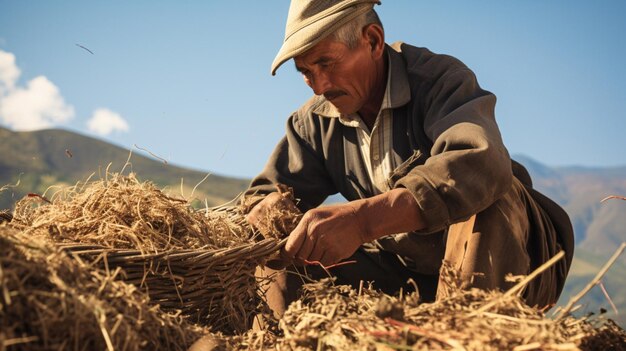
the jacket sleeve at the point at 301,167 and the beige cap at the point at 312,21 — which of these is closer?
the beige cap at the point at 312,21

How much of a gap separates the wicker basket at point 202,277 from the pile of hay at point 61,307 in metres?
0.56

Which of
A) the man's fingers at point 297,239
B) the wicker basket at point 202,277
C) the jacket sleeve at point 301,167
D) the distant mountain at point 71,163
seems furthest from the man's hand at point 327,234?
the distant mountain at point 71,163

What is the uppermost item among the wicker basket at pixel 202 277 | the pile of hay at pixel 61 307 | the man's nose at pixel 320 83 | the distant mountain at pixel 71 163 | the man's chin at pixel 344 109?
the man's nose at pixel 320 83

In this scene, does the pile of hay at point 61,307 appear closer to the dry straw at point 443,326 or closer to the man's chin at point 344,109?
the dry straw at point 443,326

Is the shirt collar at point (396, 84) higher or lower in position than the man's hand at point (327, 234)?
higher

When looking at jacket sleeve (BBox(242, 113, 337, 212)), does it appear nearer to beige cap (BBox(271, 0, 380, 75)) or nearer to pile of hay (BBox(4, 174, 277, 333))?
beige cap (BBox(271, 0, 380, 75))

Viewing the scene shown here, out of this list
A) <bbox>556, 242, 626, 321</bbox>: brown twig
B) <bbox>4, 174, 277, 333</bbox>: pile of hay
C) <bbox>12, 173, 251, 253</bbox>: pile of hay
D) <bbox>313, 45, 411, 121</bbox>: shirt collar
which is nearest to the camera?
<bbox>556, 242, 626, 321</bbox>: brown twig

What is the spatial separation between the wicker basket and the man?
240mm

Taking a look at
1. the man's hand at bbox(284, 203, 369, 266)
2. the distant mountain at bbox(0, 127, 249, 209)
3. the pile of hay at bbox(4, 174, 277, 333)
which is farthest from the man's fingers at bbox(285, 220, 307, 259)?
the distant mountain at bbox(0, 127, 249, 209)

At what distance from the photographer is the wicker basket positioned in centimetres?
327

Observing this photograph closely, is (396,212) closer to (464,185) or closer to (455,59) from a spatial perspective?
(464,185)

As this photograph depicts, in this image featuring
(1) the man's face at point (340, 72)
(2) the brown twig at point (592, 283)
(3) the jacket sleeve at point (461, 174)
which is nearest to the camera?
(2) the brown twig at point (592, 283)

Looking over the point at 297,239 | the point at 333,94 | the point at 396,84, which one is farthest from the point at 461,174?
the point at 333,94

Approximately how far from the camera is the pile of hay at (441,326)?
2316 mm
